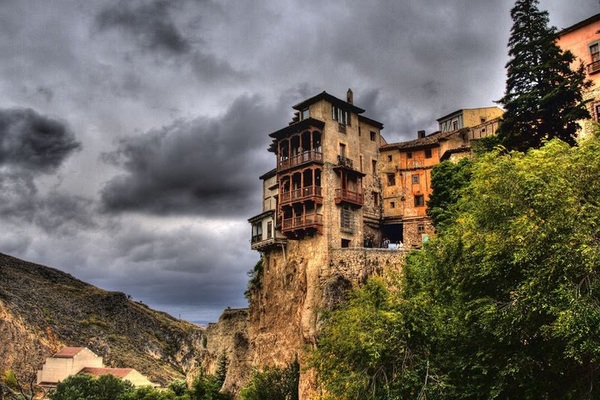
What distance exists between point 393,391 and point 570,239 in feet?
34.0

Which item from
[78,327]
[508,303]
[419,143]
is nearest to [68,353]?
[78,327]

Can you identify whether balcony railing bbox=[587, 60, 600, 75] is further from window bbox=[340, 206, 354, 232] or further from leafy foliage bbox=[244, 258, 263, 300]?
leafy foliage bbox=[244, 258, 263, 300]

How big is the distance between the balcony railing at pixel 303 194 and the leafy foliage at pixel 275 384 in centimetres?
1379

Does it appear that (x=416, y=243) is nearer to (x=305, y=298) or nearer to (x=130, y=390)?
(x=305, y=298)

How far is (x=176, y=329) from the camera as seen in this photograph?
133750 millimetres

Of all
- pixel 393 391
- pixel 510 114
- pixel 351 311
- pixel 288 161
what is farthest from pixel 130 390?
pixel 510 114

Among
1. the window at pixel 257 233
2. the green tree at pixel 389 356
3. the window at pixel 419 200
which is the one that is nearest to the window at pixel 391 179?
the window at pixel 419 200

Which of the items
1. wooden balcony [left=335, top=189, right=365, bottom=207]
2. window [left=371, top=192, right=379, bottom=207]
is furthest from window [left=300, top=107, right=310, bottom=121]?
window [left=371, top=192, right=379, bottom=207]

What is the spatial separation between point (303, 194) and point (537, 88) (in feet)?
68.3

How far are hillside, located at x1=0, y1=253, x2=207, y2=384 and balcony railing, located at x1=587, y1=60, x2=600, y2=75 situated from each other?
213 ft

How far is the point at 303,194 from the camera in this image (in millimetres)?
47406

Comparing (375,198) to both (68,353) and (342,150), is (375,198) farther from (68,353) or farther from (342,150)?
(68,353)

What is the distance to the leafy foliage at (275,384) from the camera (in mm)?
43000

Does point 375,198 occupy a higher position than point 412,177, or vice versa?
point 412,177
